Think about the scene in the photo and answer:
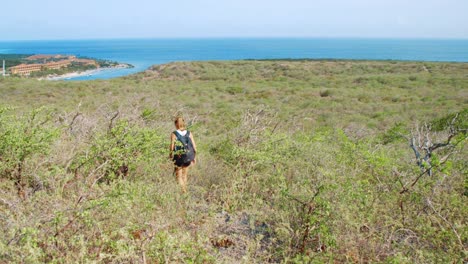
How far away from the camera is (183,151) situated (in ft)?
20.2

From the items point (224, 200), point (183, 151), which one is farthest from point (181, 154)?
point (224, 200)

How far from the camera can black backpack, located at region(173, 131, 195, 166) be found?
612 cm

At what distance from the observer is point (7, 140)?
16.4 feet

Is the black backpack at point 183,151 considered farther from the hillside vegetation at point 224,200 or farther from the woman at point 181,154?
the hillside vegetation at point 224,200

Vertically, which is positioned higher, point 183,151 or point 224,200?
point 183,151

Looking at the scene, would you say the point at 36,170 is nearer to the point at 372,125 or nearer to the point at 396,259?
the point at 396,259

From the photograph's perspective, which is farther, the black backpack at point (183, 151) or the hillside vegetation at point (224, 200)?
the black backpack at point (183, 151)

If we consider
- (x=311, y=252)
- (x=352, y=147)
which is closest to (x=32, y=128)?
(x=311, y=252)

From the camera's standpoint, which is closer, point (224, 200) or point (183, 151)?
point (224, 200)

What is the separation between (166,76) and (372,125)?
2826 cm

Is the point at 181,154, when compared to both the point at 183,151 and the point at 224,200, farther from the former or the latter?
the point at 224,200

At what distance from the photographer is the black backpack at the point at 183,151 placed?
6.12 m

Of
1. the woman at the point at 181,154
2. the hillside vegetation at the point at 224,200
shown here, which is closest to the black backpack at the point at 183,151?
the woman at the point at 181,154

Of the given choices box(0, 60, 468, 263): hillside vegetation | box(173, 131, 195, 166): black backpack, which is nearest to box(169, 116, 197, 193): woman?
box(173, 131, 195, 166): black backpack
